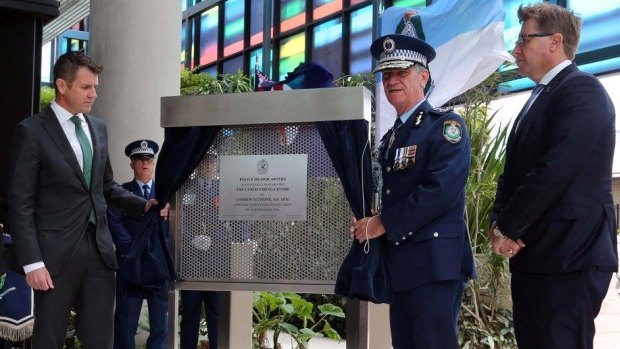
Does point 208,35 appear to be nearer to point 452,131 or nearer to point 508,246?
point 452,131

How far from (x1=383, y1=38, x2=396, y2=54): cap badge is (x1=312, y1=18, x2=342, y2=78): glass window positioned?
11.4 m

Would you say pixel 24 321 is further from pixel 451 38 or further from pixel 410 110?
pixel 451 38

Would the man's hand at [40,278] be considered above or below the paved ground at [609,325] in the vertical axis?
above

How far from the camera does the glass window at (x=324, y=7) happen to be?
1491 cm

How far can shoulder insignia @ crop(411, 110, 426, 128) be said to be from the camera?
3.11 meters

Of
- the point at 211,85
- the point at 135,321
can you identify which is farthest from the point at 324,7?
the point at 135,321

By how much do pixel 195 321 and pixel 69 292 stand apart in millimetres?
1692

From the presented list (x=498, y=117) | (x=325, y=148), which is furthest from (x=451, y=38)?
(x=325, y=148)

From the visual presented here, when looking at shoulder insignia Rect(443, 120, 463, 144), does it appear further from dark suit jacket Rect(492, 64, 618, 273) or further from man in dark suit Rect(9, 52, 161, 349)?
man in dark suit Rect(9, 52, 161, 349)

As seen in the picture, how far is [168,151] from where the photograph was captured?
12.3 ft

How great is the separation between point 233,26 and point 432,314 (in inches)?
660

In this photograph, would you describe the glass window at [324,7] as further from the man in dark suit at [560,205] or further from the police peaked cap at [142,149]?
the man in dark suit at [560,205]

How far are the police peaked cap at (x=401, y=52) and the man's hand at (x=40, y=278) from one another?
1574 mm

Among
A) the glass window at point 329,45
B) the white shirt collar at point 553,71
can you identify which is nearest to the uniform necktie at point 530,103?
the white shirt collar at point 553,71
